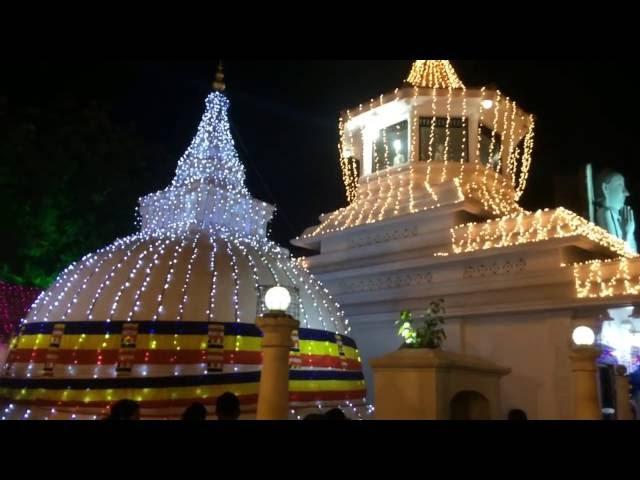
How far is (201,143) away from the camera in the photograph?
611 inches

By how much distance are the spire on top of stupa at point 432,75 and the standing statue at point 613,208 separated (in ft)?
17.7

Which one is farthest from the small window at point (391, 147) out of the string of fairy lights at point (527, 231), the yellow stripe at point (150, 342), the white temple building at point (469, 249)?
the yellow stripe at point (150, 342)

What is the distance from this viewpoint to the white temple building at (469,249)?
12.5 meters

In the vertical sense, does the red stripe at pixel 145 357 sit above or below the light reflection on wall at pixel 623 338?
below

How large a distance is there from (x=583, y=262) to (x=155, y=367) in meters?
9.52

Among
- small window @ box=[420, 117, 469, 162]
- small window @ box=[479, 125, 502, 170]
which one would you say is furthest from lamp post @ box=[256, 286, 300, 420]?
small window @ box=[479, 125, 502, 170]

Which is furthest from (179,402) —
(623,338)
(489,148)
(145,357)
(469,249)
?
(489,148)

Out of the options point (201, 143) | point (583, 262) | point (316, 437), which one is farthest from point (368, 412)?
point (316, 437)

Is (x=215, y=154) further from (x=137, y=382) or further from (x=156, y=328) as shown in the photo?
(x=137, y=382)

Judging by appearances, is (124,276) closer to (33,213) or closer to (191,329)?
(191,329)

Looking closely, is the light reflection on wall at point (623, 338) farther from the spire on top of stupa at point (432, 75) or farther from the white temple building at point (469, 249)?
the spire on top of stupa at point (432, 75)

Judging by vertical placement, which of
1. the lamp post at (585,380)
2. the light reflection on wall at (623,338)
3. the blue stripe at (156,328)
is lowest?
the lamp post at (585,380)

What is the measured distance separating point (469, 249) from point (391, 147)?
5.61 metres

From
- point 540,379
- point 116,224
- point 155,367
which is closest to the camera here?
point 155,367
